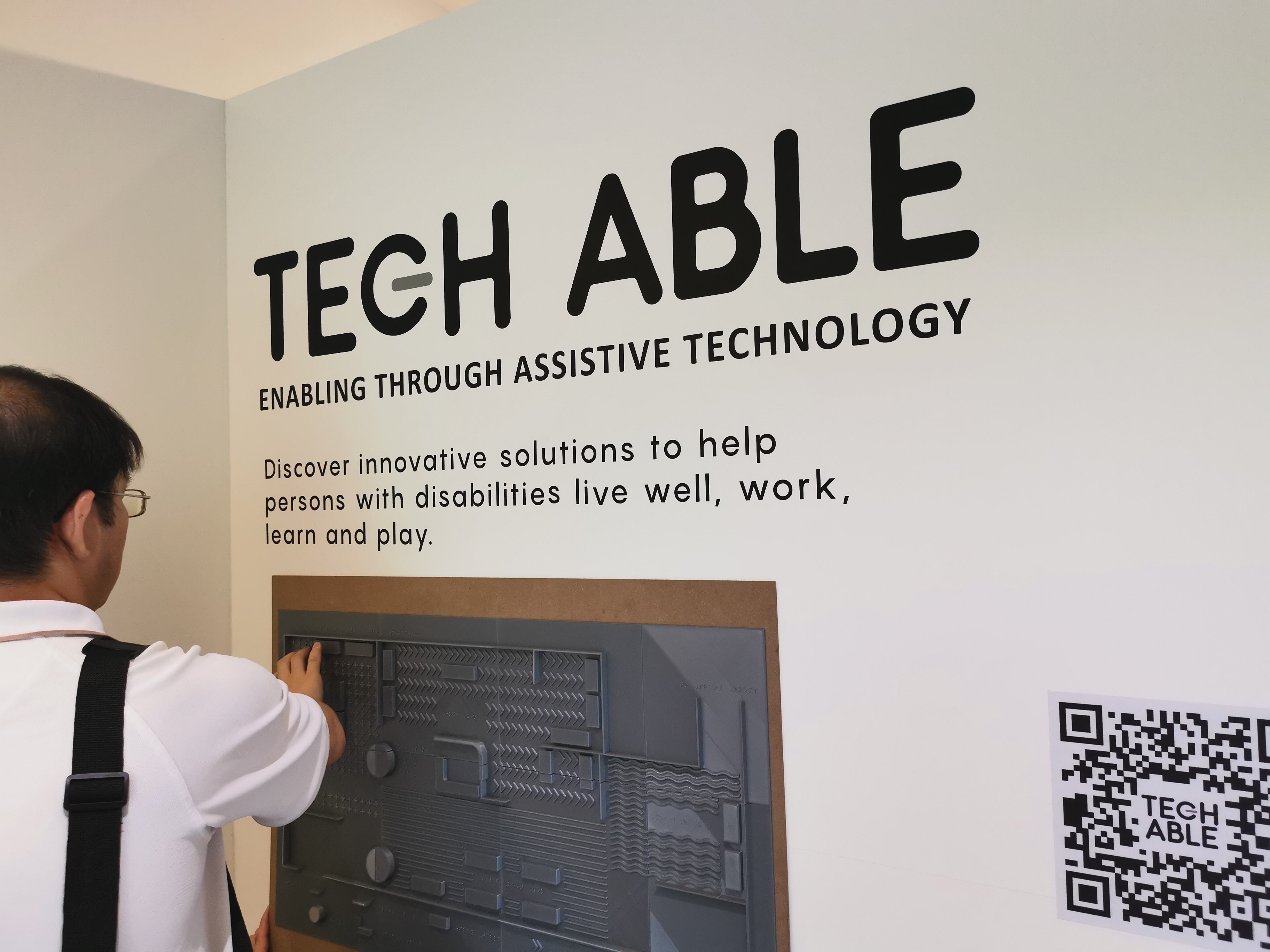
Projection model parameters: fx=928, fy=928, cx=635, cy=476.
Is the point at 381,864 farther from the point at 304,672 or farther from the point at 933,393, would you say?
the point at 933,393

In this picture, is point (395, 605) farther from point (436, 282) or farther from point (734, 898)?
point (734, 898)

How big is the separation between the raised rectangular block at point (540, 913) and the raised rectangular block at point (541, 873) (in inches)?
1.6

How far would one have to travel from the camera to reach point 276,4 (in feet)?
7.48

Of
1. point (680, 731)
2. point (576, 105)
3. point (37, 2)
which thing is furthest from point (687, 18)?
point (37, 2)

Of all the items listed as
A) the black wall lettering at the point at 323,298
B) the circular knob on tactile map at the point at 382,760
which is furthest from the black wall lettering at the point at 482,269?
the circular knob on tactile map at the point at 382,760

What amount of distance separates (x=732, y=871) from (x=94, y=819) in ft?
2.98

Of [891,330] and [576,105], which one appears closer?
[891,330]

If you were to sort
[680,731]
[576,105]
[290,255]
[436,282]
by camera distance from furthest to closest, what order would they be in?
[290,255], [436,282], [576,105], [680,731]

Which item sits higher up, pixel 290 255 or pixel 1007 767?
pixel 290 255

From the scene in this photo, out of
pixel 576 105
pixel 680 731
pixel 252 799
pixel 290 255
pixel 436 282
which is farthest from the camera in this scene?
pixel 290 255

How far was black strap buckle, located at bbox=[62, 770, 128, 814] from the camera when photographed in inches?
41.3

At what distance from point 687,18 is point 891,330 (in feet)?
2.16

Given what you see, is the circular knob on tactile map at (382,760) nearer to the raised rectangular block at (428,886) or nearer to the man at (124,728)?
the raised rectangular block at (428,886)

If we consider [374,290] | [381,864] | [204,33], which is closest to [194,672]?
[381,864]
